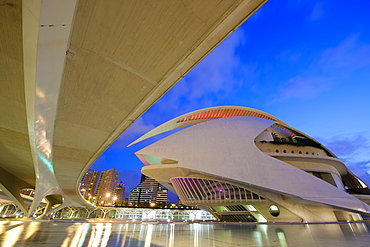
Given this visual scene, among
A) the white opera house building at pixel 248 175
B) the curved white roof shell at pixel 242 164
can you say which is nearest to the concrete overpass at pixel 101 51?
the curved white roof shell at pixel 242 164

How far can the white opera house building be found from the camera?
56.1 feet

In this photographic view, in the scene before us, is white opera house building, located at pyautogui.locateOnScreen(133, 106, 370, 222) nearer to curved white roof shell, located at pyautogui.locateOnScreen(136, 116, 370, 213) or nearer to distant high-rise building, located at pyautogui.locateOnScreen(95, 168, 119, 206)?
curved white roof shell, located at pyautogui.locateOnScreen(136, 116, 370, 213)

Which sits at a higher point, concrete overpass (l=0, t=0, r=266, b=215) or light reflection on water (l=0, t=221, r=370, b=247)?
concrete overpass (l=0, t=0, r=266, b=215)

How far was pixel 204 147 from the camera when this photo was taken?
19.6 metres

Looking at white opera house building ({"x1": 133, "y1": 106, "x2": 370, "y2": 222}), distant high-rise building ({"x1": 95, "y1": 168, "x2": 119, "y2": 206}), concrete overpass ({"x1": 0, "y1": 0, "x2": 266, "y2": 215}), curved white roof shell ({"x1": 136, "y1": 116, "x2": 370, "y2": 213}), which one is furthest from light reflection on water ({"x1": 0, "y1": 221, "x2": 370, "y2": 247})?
distant high-rise building ({"x1": 95, "y1": 168, "x2": 119, "y2": 206})

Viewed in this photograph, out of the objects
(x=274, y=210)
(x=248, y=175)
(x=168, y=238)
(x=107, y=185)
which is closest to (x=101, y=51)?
(x=168, y=238)

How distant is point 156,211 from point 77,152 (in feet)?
141

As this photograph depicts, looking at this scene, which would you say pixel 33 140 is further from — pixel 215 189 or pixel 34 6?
pixel 215 189

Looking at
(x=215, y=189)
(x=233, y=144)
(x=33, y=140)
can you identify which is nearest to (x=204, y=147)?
(x=233, y=144)

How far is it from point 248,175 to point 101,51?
678 inches

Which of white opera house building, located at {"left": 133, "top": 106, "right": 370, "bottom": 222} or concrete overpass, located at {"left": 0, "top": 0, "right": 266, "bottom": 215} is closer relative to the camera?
concrete overpass, located at {"left": 0, "top": 0, "right": 266, "bottom": 215}

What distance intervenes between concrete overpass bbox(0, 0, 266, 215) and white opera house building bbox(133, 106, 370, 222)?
46.1ft

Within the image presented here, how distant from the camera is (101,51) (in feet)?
10.5

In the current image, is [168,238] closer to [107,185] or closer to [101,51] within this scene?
[101,51]
